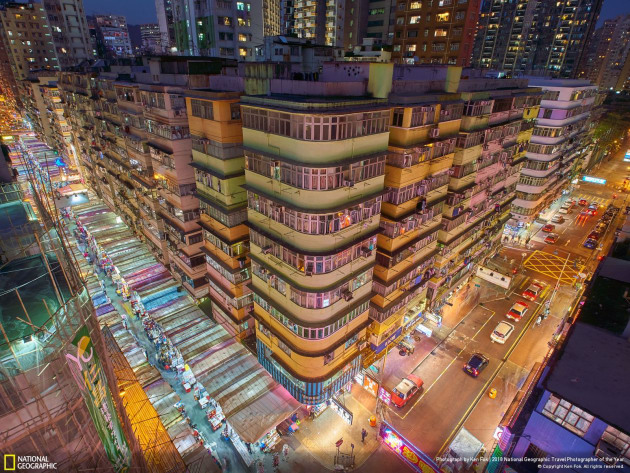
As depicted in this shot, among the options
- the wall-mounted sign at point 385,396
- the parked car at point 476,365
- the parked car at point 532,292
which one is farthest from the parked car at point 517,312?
the wall-mounted sign at point 385,396

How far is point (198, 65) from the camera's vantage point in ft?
126

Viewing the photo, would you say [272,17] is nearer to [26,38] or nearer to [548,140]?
[26,38]

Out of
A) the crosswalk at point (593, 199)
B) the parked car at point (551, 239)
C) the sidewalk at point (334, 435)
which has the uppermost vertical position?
the crosswalk at point (593, 199)

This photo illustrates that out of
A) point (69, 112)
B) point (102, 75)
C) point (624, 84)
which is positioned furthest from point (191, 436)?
point (624, 84)

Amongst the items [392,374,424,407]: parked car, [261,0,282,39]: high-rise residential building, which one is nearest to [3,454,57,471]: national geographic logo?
[392,374,424,407]: parked car

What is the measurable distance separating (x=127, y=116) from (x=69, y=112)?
1560 inches

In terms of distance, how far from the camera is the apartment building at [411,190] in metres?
28.0

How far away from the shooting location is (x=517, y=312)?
45.6 m

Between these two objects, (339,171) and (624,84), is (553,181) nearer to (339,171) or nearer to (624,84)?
(339,171)

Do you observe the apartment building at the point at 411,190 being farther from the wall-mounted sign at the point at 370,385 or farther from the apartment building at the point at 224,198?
the apartment building at the point at 224,198

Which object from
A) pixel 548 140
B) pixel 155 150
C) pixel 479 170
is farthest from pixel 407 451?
pixel 548 140

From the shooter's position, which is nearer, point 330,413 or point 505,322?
point 330,413

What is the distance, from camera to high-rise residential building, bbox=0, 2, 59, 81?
109 m

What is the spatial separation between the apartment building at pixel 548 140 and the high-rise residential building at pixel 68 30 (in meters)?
119
